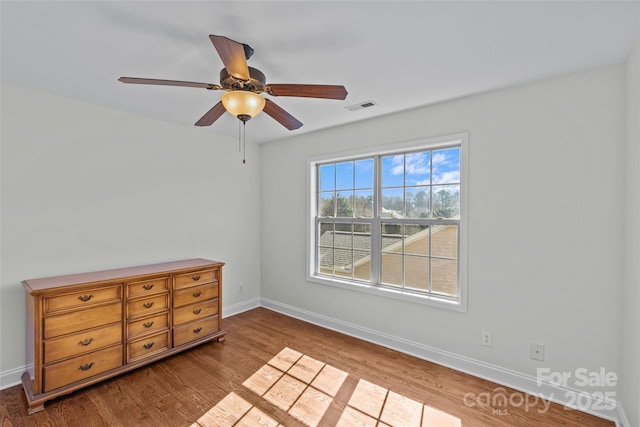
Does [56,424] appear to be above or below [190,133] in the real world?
below

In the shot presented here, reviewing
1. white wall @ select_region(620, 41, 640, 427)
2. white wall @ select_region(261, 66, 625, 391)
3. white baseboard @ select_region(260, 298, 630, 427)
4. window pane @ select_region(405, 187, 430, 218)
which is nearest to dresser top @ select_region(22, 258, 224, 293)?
white baseboard @ select_region(260, 298, 630, 427)

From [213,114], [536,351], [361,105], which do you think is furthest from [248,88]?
[536,351]

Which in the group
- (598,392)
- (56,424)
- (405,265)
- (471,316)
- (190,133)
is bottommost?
(56,424)

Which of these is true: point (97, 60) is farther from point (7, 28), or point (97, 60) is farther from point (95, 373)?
point (95, 373)

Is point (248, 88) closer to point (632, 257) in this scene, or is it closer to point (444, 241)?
point (444, 241)

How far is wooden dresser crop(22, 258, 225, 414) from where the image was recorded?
2.13 metres

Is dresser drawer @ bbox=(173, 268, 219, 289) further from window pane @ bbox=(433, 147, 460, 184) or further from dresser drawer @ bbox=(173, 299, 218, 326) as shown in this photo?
window pane @ bbox=(433, 147, 460, 184)

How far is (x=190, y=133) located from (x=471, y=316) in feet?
11.8

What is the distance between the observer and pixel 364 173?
3.48 metres

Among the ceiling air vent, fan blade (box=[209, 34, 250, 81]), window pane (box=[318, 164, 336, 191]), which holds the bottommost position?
window pane (box=[318, 164, 336, 191])

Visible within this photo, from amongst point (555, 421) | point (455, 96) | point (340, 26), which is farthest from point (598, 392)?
point (340, 26)

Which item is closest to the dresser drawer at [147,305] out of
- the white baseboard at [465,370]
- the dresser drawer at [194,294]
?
the dresser drawer at [194,294]

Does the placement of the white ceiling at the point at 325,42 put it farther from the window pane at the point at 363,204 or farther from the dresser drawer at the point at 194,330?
the dresser drawer at the point at 194,330

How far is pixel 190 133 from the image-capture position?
11.7 feet
